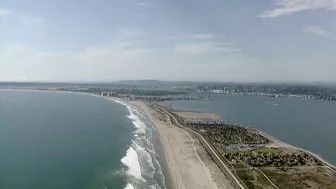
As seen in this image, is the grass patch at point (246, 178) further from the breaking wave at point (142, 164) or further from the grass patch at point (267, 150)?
the grass patch at point (267, 150)

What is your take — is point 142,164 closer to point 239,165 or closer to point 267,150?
point 239,165

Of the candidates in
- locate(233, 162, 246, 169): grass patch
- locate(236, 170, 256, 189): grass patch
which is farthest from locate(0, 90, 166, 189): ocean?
locate(233, 162, 246, 169): grass patch

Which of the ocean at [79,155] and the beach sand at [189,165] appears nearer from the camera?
the beach sand at [189,165]

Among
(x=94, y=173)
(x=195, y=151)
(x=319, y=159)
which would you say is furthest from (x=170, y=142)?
(x=319, y=159)

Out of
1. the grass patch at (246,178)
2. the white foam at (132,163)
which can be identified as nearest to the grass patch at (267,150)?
the grass patch at (246,178)

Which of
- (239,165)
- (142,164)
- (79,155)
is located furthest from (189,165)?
(79,155)

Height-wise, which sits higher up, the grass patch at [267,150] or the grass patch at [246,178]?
the grass patch at [267,150]

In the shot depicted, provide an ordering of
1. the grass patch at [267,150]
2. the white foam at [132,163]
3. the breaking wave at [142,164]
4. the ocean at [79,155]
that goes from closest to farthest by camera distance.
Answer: the breaking wave at [142,164]
the ocean at [79,155]
the white foam at [132,163]
the grass patch at [267,150]

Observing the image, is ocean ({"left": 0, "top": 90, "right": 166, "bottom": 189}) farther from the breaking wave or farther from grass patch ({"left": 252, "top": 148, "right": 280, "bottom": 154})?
grass patch ({"left": 252, "top": 148, "right": 280, "bottom": 154})
